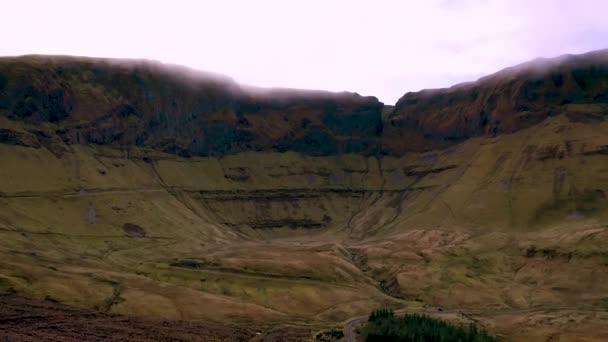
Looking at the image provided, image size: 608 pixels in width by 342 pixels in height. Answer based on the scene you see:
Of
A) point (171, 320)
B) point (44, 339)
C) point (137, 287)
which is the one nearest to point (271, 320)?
point (171, 320)

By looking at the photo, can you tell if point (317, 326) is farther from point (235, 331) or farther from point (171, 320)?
point (171, 320)

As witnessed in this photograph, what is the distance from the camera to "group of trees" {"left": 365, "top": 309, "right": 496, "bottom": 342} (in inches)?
5443

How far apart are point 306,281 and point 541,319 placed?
63909mm

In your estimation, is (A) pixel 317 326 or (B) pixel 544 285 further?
(B) pixel 544 285

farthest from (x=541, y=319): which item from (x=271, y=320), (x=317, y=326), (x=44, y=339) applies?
(x=44, y=339)

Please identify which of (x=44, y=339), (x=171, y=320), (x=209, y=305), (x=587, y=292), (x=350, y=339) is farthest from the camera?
(x=587, y=292)

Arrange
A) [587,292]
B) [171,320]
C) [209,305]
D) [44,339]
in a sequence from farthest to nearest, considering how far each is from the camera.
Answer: [587,292] → [209,305] → [171,320] → [44,339]

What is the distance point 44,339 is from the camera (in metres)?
124

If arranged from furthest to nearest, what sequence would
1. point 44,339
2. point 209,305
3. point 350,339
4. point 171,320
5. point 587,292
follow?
point 587,292
point 209,305
point 171,320
point 350,339
point 44,339

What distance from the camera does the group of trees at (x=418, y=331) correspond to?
138 metres

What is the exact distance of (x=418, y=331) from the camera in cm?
14188

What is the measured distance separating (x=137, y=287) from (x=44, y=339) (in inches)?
1906

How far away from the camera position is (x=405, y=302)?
188625 mm

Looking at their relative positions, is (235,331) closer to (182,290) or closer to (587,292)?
(182,290)
